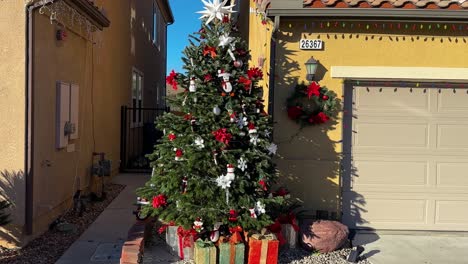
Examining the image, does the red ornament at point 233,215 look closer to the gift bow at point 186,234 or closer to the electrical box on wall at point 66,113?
the gift bow at point 186,234

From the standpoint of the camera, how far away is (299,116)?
6.25 m

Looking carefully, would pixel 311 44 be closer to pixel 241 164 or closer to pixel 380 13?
pixel 380 13

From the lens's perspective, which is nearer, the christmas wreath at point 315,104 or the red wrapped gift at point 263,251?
the red wrapped gift at point 263,251

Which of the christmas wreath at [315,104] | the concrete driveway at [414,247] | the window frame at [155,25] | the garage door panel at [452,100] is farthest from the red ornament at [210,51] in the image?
the window frame at [155,25]

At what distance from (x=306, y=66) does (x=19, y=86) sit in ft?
11.8

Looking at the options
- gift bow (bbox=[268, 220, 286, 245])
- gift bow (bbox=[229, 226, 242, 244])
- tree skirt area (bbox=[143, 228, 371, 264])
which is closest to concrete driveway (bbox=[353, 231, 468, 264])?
tree skirt area (bbox=[143, 228, 371, 264])

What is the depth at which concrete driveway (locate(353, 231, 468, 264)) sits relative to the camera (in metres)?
5.63

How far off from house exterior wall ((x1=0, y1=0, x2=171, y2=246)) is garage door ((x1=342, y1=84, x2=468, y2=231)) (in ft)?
13.4

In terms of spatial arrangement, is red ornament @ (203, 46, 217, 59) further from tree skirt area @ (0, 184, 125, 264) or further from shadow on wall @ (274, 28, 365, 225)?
tree skirt area @ (0, 184, 125, 264)

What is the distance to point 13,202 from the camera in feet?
18.1

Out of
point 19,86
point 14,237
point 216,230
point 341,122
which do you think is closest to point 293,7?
point 341,122

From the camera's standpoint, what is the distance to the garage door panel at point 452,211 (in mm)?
6621

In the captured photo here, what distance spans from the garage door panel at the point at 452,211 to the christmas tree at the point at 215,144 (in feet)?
9.01

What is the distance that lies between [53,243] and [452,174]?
5484 mm
